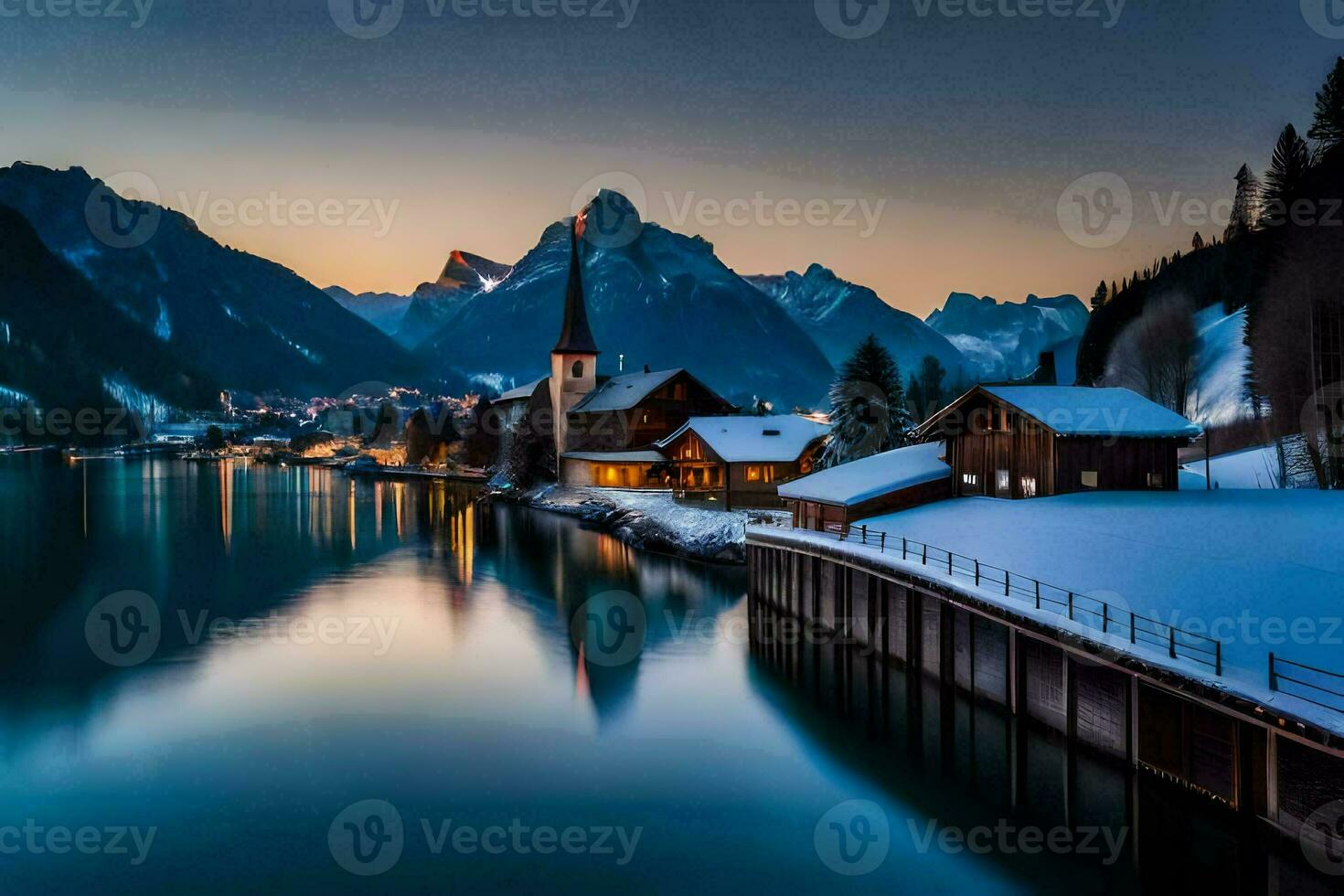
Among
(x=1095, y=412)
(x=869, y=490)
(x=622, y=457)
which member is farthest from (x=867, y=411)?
(x=622, y=457)

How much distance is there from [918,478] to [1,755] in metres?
33.9

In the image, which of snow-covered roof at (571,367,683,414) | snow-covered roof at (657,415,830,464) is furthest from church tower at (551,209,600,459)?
snow-covered roof at (657,415,830,464)

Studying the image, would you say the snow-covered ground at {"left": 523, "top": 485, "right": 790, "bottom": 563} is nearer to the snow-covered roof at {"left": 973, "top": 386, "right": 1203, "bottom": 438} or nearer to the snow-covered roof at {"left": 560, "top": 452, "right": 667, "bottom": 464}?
the snow-covered roof at {"left": 560, "top": 452, "right": 667, "bottom": 464}

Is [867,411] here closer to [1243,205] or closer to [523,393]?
[1243,205]

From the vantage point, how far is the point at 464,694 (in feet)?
107

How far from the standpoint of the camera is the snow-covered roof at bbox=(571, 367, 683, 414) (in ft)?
300

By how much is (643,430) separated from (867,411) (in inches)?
1378

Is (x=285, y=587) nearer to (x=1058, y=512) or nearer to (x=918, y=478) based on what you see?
(x=918, y=478)

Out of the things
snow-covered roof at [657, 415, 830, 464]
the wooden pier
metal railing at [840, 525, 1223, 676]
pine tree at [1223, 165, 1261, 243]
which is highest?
pine tree at [1223, 165, 1261, 243]

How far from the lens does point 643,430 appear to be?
90.8 meters

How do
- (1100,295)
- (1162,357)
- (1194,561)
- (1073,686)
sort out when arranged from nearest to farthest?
(1073,686) < (1194,561) < (1162,357) < (1100,295)

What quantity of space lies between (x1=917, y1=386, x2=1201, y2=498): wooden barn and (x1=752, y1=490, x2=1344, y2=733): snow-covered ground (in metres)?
1.22

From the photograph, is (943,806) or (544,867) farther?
(943,806)

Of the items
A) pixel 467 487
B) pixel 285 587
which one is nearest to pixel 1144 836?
pixel 285 587
